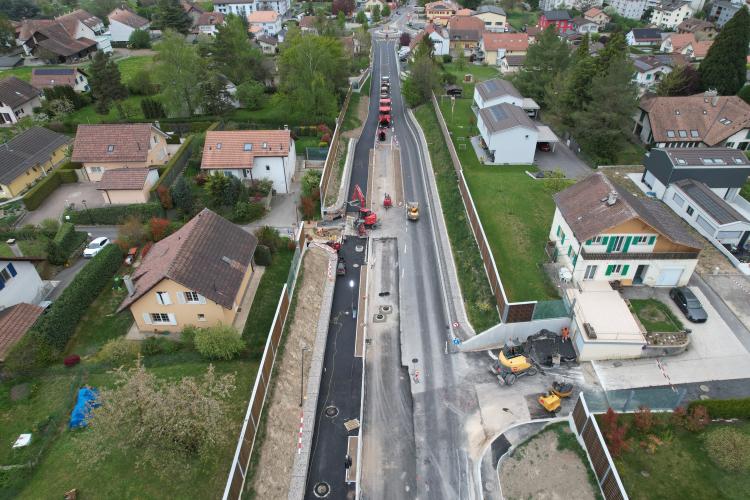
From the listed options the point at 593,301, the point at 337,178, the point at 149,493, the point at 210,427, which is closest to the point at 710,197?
the point at 593,301

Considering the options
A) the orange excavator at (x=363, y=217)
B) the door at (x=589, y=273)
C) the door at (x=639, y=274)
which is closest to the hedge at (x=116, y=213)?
the orange excavator at (x=363, y=217)

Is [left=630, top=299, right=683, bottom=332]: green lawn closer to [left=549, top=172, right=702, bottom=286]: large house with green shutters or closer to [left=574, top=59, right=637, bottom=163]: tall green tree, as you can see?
[left=549, top=172, right=702, bottom=286]: large house with green shutters

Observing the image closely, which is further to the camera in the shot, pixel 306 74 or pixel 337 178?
pixel 306 74

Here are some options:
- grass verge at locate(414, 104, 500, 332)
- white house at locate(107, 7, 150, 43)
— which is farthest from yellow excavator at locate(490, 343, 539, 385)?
white house at locate(107, 7, 150, 43)

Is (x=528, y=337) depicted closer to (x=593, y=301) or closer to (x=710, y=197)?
(x=593, y=301)

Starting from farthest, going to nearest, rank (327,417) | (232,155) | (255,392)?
(232,155)
(327,417)
(255,392)

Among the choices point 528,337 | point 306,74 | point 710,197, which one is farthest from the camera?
point 306,74
